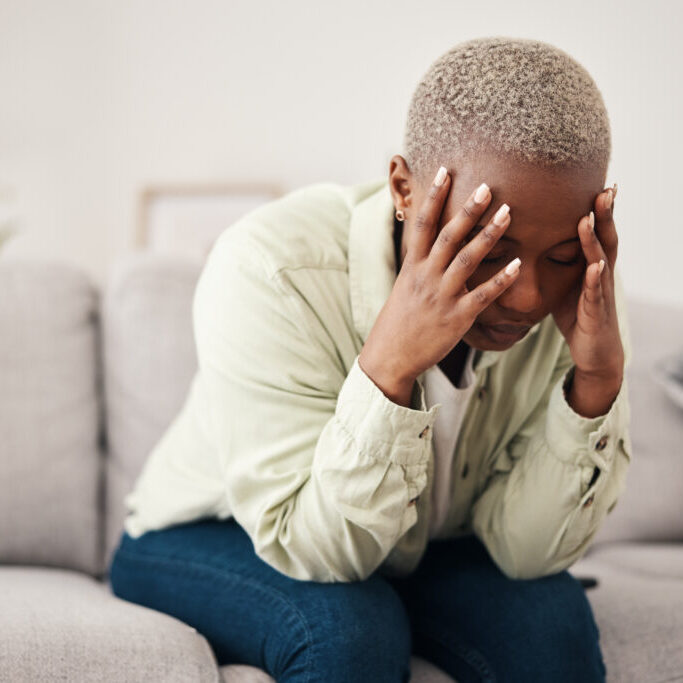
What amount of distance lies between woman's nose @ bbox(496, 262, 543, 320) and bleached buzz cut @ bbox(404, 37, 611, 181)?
10cm

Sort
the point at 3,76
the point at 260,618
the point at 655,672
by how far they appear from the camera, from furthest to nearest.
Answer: the point at 3,76 < the point at 655,672 < the point at 260,618

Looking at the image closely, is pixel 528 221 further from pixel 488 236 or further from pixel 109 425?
pixel 109 425

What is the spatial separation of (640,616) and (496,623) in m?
0.25

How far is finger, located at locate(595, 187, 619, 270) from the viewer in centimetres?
75

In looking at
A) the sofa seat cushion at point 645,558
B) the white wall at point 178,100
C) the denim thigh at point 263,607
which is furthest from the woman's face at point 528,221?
the white wall at point 178,100

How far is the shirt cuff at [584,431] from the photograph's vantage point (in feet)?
2.93

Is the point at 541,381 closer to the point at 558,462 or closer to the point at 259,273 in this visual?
the point at 558,462

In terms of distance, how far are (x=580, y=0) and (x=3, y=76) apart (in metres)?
1.81

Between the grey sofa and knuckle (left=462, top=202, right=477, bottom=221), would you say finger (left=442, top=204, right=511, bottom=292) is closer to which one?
knuckle (left=462, top=202, right=477, bottom=221)

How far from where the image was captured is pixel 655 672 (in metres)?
0.99

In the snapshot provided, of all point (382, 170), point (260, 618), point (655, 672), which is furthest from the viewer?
point (382, 170)

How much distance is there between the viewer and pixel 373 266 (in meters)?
0.91

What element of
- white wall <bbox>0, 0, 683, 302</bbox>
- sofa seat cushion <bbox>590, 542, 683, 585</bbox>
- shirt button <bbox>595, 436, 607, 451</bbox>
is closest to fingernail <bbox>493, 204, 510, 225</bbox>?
shirt button <bbox>595, 436, 607, 451</bbox>

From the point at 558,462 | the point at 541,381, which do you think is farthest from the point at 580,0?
the point at 558,462
